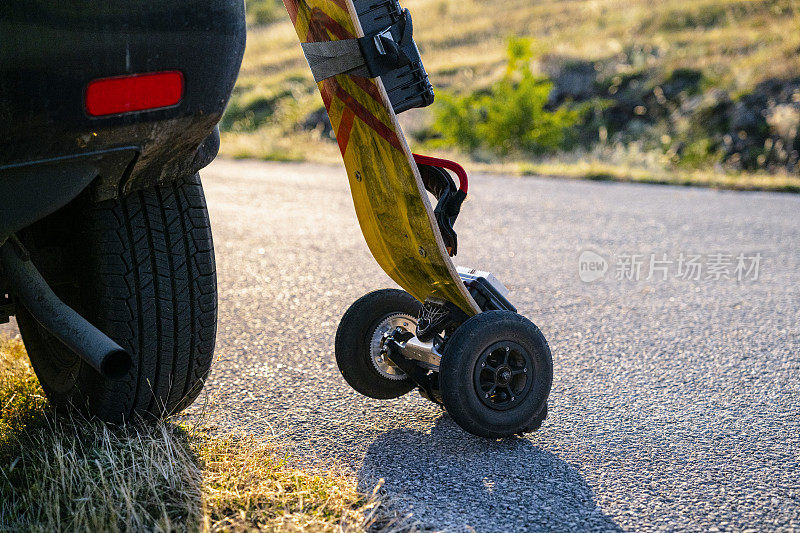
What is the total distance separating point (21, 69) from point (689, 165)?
40.0 ft

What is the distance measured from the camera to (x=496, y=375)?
2461mm

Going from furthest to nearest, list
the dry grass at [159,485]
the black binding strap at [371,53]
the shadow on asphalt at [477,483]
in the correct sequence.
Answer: the black binding strap at [371,53], the shadow on asphalt at [477,483], the dry grass at [159,485]

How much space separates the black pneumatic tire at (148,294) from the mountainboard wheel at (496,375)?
2.45 feet

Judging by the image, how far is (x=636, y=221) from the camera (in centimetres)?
674

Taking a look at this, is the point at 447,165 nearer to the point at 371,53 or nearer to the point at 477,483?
the point at 371,53

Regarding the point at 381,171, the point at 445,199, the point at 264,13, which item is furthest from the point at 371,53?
the point at 264,13

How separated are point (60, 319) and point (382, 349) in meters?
1.06

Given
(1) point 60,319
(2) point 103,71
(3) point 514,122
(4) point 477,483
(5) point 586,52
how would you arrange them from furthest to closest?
1. (5) point 586,52
2. (3) point 514,122
3. (4) point 477,483
4. (1) point 60,319
5. (2) point 103,71

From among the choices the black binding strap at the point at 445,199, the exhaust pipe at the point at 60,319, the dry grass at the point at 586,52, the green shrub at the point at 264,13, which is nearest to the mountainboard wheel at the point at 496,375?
the black binding strap at the point at 445,199

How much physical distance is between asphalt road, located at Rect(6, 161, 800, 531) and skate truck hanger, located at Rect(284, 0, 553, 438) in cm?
20

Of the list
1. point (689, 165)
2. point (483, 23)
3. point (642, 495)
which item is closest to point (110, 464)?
point (642, 495)

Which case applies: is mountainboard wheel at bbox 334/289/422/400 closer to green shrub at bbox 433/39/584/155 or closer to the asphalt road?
the asphalt road

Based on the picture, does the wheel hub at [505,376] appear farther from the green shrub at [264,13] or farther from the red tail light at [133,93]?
the green shrub at [264,13]

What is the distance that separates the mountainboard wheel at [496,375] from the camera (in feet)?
7.86
